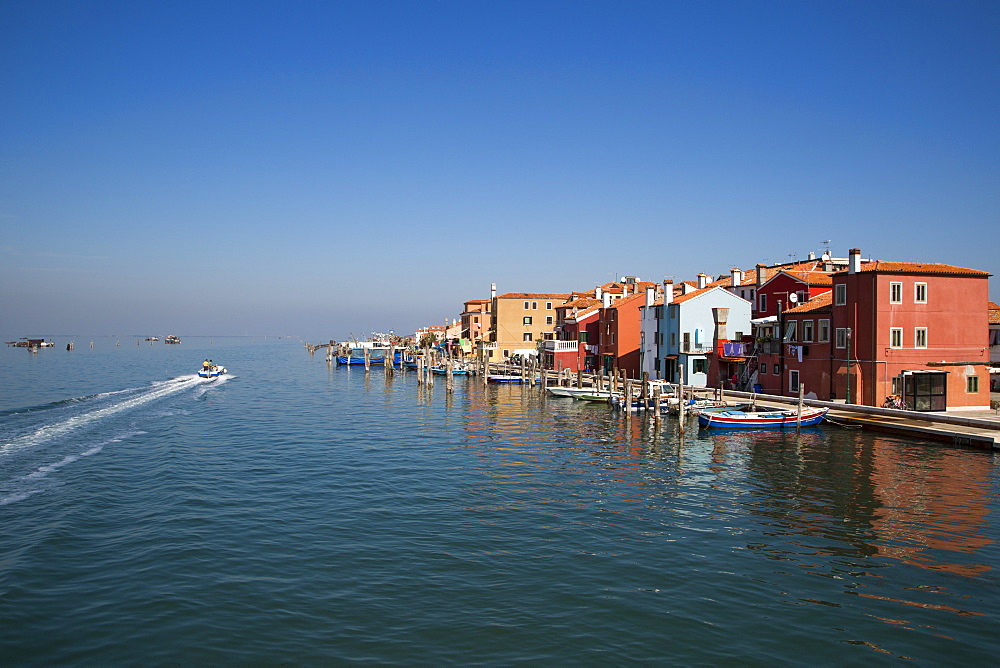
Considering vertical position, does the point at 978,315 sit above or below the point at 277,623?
above

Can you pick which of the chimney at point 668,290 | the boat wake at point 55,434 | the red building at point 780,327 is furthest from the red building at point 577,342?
the boat wake at point 55,434

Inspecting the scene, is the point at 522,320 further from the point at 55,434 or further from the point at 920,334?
the point at 55,434

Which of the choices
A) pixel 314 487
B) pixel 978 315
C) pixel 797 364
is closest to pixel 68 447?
pixel 314 487

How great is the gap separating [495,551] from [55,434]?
97.7ft

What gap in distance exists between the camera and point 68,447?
32.7 metres

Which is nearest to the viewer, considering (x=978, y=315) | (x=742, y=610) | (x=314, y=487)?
(x=742, y=610)

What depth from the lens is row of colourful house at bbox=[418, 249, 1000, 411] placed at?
3981 cm

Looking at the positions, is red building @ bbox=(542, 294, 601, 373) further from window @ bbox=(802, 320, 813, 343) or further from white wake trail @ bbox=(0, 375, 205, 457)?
white wake trail @ bbox=(0, 375, 205, 457)

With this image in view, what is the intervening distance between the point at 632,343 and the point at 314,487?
4553cm

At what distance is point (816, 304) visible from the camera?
46094mm

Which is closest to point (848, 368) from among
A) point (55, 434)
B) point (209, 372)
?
point (55, 434)

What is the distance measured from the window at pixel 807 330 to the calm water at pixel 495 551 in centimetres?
1250

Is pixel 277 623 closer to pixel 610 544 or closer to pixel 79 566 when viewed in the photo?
pixel 79 566

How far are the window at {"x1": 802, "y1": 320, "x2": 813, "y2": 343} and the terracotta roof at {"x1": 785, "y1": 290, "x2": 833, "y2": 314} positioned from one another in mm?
800
